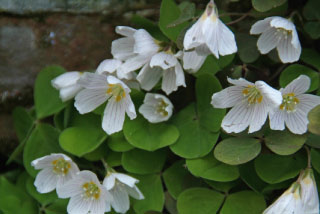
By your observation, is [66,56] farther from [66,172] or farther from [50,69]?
[66,172]

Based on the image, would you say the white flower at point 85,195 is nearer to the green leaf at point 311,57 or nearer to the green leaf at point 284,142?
the green leaf at point 284,142

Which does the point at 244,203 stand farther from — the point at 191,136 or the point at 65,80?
the point at 65,80

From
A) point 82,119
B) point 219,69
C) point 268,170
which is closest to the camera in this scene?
point 268,170

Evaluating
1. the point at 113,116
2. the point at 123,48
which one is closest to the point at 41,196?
the point at 113,116

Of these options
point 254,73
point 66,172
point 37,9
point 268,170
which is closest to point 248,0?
point 254,73

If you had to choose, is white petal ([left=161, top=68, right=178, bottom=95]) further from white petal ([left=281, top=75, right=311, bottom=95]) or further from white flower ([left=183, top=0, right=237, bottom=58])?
white petal ([left=281, top=75, right=311, bottom=95])

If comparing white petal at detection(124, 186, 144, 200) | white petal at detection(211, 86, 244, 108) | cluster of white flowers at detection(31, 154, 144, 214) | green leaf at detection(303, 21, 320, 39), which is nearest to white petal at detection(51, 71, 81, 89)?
cluster of white flowers at detection(31, 154, 144, 214)
